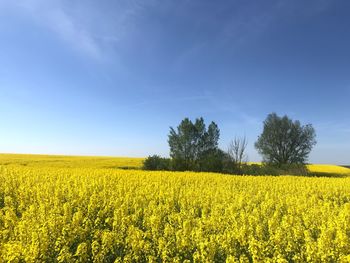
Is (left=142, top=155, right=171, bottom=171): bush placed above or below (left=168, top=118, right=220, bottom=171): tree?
below

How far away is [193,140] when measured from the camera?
159 ft

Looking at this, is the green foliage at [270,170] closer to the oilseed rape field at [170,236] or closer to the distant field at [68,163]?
the distant field at [68,163]

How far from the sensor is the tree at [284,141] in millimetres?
54031

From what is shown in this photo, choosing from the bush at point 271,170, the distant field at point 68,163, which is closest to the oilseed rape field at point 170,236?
the bush at point 271,170


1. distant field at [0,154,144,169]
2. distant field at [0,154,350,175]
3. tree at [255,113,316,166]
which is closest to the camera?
distant field at [0,154,144,169]

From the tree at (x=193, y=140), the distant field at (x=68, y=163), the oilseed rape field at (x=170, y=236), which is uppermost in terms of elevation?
the tree at (x=193, y=140)

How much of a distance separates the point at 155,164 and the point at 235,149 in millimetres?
11297

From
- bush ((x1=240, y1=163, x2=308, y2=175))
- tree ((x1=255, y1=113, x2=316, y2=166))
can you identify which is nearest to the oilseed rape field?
bush ((x1=240, y1=163, x2=308, y2=175))

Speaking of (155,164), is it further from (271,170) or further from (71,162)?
(271,170)

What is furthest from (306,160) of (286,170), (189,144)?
(189,144)

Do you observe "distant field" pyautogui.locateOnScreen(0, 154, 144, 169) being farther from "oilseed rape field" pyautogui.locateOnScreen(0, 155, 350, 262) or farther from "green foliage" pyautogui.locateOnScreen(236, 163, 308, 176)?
"oilseed rape field" pyautogui.locateOnScreen(0, 155, 350, 262)

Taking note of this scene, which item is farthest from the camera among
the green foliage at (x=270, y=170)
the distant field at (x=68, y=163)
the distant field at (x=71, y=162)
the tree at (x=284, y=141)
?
the tree at (x=284, y=141)

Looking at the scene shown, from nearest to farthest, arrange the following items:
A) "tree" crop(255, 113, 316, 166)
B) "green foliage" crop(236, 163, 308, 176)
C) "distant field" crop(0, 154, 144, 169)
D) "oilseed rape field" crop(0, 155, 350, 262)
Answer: "oilseed rape field" crop(0, 155, 350, 262), "green foliage" crop(236, 163, 308, 176), "distant field" crop(0, 154, 144, 169), "tree" crop(255, 113, 316, 166)

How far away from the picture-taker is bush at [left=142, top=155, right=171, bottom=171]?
137 ft
